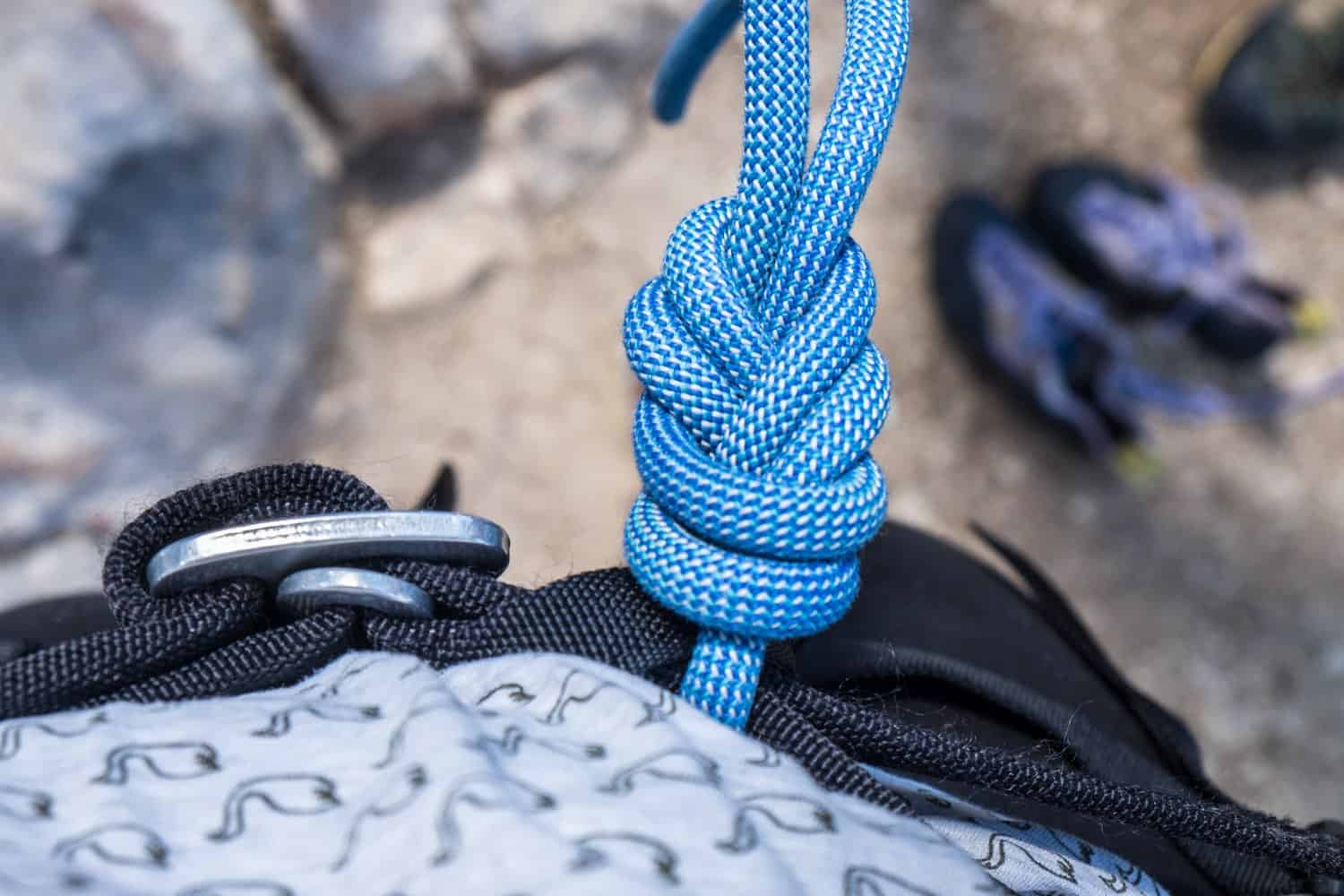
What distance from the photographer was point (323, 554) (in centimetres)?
38

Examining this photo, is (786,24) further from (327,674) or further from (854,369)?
(327,674)

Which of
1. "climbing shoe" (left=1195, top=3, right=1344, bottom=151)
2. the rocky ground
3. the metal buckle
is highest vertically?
"climbing shoe" (left=1195, top=3, right=1344, bottom=151)

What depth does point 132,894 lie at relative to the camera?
0.94 feet

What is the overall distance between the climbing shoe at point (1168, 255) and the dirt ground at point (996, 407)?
0.15 ft

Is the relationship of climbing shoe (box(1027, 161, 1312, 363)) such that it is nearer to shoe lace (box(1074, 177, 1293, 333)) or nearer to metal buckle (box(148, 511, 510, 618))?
shoe lace (box(1074, 177, 1293, 333))

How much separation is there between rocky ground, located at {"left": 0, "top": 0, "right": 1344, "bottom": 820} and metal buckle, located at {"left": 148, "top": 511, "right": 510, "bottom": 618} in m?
0.56

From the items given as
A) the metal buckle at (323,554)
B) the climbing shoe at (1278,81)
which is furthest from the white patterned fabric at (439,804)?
the climbing shoe at (1278,81)

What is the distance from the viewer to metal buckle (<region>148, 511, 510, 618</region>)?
14.7 inches

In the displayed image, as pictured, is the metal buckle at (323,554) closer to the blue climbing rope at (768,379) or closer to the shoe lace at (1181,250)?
the blue climbing rope at (768,379)

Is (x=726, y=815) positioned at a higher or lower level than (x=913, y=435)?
lower

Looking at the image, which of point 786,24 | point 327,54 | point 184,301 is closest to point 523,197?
point 327,54

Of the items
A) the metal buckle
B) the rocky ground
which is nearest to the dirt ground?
the rocky ground

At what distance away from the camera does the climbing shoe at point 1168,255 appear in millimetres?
1221

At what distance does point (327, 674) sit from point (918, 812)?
0.70ft
